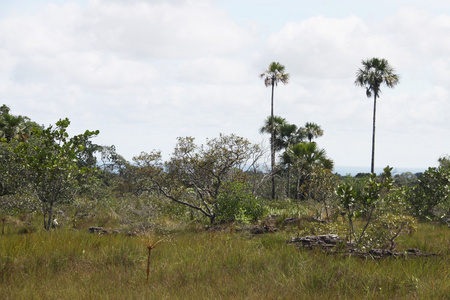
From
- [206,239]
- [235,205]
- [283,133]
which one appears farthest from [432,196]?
[283,133]

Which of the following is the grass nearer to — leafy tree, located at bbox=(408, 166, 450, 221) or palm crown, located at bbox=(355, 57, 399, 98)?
leafy tree, located at bbox=(408, 166, 450, 221)

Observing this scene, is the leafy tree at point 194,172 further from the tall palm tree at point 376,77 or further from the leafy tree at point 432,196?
the tall palm tree at point 376,77

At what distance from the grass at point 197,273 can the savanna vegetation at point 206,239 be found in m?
0.03

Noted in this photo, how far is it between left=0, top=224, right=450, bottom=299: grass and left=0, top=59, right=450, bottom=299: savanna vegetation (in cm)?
3

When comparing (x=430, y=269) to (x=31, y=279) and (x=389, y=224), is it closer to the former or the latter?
(x=389, y=224)

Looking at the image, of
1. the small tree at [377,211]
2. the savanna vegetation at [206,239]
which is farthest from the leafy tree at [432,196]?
the small tree at [377,211]

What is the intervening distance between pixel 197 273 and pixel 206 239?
3416 mm

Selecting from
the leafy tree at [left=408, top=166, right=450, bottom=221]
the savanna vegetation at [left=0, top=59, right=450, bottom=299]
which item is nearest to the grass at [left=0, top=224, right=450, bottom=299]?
the savanna vegetation at [left=0, top=59, right=450, bottom=299]

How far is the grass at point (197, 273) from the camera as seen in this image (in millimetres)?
6312

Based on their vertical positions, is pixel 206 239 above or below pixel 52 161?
below

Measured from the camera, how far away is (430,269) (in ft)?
24.8

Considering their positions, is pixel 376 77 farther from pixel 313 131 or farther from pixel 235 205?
pixel 235 205

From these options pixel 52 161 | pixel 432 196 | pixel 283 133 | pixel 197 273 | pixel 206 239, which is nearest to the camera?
pixel 197 273

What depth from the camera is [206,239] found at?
10922mm
